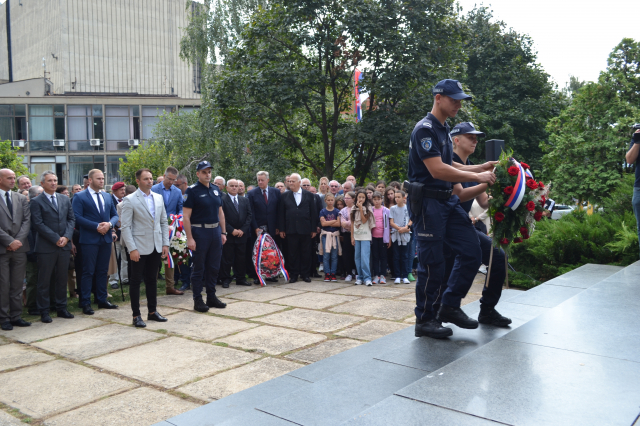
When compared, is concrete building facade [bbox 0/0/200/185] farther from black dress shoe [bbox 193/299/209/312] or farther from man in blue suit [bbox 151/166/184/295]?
black dress shoe [bbox 193/299/209/312]

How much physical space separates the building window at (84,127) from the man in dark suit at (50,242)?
1666 inches

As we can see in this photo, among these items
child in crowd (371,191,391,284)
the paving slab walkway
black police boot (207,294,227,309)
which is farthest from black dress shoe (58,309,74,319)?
child in crowd (371,191,391,284)

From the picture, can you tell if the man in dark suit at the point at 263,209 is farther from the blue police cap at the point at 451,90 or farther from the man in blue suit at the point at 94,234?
the blue police cap at the point at 451,90

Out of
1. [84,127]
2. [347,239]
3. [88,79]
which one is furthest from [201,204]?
[88,79]

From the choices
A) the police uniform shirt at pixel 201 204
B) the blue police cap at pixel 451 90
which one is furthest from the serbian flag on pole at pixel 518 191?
the police uniform shirt at pixel 201 204

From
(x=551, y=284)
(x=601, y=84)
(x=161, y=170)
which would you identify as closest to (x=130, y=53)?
(x=161, y=170)

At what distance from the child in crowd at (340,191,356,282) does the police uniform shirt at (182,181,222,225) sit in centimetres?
344

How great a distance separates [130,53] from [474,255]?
2287 inches

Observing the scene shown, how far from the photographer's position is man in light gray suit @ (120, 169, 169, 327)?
6664 millimetres

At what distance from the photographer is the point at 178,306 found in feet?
26.1

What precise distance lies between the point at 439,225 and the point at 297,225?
6.32 metres

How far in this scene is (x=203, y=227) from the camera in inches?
291

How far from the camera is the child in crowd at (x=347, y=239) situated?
1016 cm

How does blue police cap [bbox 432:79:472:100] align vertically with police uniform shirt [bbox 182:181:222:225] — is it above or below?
above
